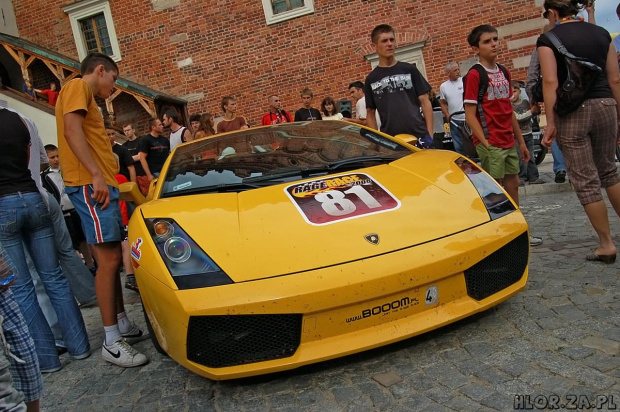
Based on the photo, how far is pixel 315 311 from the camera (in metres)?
2.17

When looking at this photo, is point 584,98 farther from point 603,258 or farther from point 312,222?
point 312,222

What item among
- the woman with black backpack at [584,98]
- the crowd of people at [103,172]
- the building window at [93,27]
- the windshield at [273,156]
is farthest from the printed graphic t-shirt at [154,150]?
the building window at [93,27]

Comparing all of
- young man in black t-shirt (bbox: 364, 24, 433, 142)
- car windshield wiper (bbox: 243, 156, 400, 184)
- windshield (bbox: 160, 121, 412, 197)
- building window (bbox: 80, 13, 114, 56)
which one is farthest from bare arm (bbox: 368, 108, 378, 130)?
building window (bbox: 80, 13, 114, 56)

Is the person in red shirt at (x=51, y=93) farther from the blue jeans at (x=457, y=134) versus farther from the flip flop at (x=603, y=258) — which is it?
the flip flop at (x=603, y=258)

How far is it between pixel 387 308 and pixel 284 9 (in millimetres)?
12005

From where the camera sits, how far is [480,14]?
12102 millimetres

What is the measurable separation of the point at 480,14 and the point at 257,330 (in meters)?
11.8

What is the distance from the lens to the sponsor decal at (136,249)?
2.57m

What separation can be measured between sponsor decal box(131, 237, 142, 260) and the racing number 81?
35.3 inches

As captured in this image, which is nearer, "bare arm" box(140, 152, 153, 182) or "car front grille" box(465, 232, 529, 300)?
"car front grille" box(465, 232, 529, 300)

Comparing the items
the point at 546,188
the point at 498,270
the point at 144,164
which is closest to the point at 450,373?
the point at 498,270

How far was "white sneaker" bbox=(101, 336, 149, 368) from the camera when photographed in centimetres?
296

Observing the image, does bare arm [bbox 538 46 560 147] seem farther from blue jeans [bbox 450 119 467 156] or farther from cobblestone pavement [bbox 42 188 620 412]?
blue jeans [bbox 450 119 467 156]

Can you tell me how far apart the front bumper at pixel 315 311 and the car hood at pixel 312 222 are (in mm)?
69
